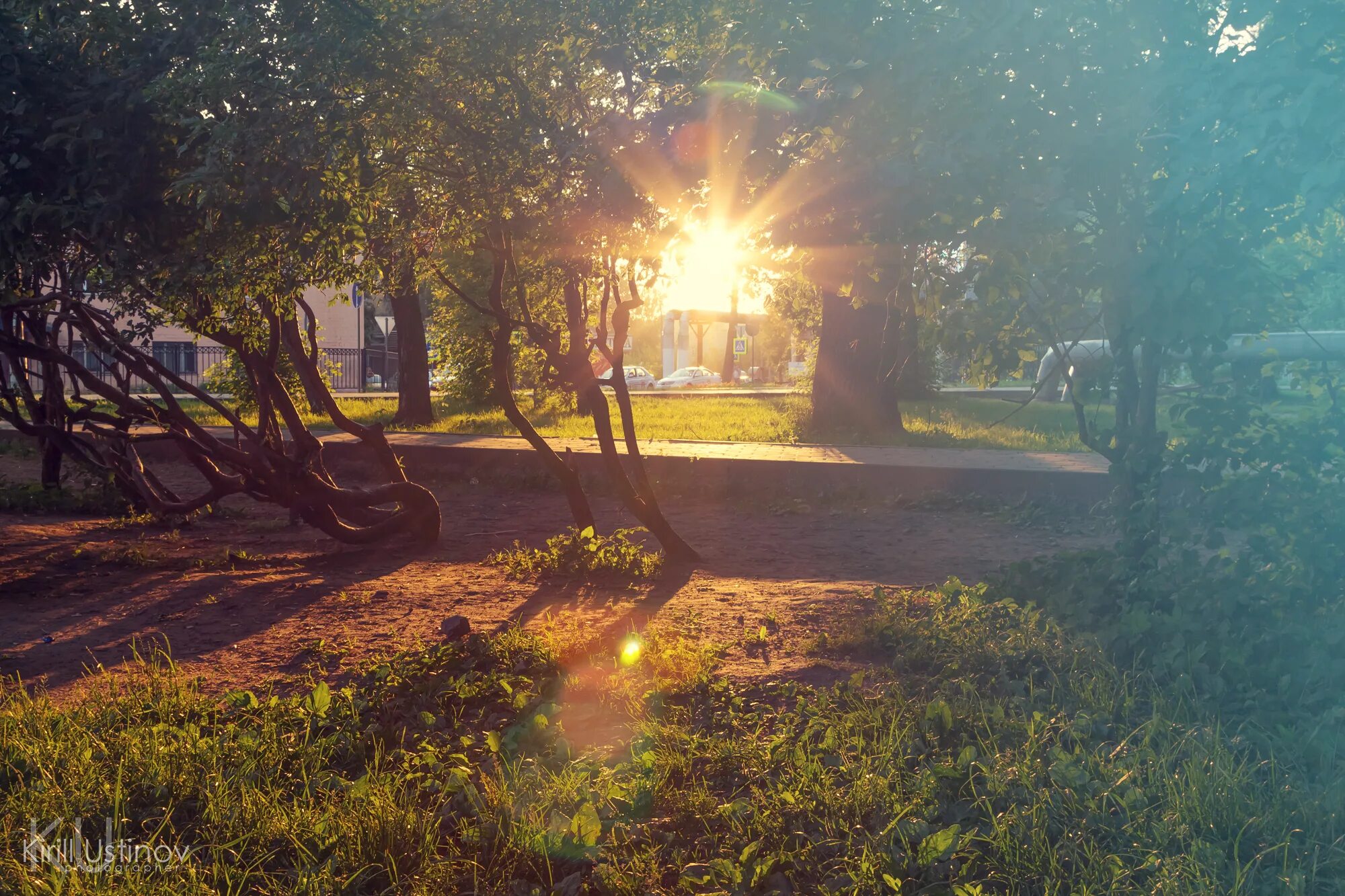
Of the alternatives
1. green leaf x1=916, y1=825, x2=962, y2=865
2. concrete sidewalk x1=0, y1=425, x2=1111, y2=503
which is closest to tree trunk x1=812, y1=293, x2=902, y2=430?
concrete sidewalk x1=0, y1=425, x2=1111, y2=503

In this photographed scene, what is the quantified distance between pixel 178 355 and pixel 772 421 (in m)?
30.5

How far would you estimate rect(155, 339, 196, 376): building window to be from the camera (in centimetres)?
3941

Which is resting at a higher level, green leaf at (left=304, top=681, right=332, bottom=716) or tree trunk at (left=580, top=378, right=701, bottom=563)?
tree trunk at (left=580, top=378, right=701, bottom=563)

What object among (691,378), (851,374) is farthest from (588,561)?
(691,378)

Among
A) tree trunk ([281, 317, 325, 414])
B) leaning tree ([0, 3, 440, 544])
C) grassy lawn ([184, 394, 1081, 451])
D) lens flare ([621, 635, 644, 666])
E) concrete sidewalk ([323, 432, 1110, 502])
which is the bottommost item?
lens flare ([621, 635, 644, 666])

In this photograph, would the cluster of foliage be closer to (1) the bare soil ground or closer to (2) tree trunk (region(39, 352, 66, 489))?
(1) the bare soil ground

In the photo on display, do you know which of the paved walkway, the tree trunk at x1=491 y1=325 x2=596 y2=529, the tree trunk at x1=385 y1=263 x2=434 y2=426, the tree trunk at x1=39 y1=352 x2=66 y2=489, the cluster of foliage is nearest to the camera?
the cluster of foliage

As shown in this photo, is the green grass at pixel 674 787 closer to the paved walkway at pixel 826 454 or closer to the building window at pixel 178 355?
the paved walkway at pixel 826 454

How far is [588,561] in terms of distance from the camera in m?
7.39

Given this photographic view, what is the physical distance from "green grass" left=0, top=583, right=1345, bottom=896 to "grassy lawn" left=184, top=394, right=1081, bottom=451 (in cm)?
858

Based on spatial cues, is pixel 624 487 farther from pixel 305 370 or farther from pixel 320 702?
pixel 320 702

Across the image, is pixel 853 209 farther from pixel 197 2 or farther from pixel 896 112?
pixel 197 2

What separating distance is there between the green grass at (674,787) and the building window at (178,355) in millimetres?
36364

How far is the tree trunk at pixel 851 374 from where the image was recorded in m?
16.8
